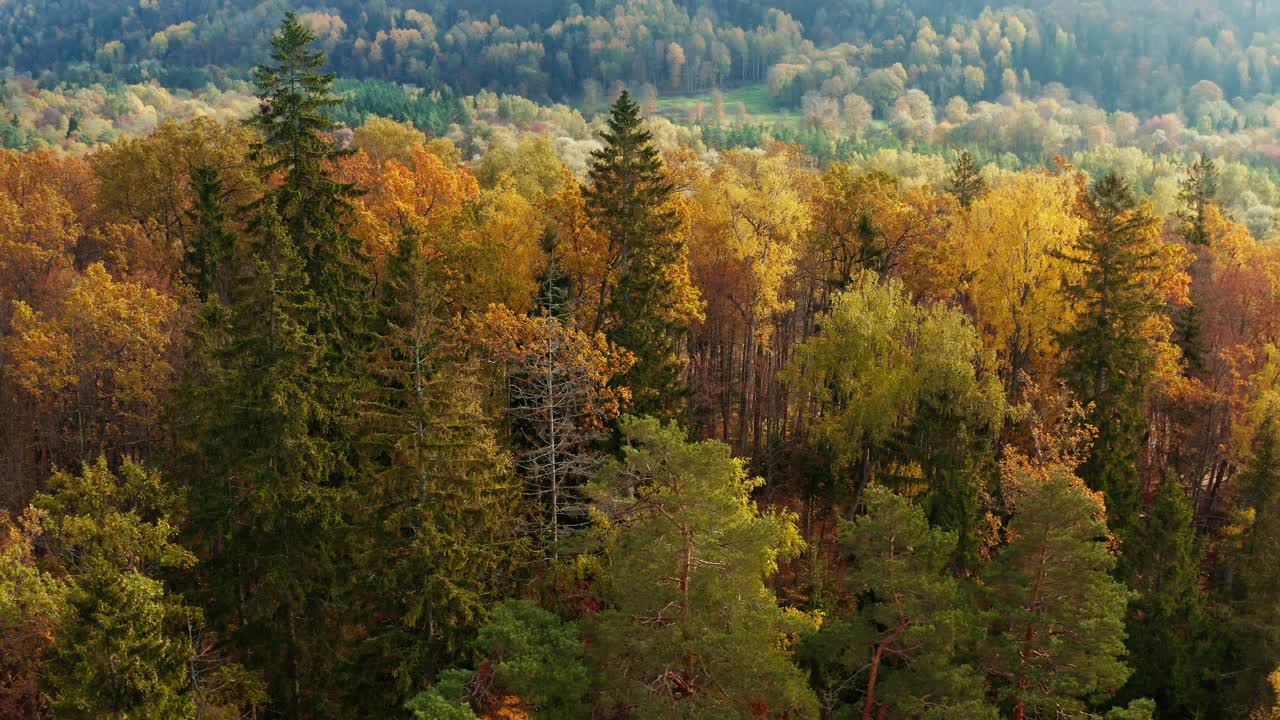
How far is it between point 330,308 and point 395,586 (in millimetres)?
9756

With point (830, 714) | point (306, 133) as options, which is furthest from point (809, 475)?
point (306, 133)

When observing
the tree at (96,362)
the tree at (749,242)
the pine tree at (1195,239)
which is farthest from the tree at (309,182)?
the pine tree at (1195,239)

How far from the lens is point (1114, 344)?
3909cm

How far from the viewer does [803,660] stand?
3062 cm

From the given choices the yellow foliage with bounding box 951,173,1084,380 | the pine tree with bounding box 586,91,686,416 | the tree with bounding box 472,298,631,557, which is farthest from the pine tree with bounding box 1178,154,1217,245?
the tree with bounding box 472,298,631,557

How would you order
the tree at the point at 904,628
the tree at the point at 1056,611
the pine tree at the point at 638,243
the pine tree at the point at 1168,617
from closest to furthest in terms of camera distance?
the tree at the point at 904,628
the tree at the point at 1056,611
the pine tree at the point at 1168,617
the pine tree at the point at 638,243

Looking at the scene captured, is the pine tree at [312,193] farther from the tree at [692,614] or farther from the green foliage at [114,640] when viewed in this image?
the tree at [692,614]

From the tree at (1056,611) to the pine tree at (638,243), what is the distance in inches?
552

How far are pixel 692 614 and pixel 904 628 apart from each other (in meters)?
6.46

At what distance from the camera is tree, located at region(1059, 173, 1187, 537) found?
38.3 meters

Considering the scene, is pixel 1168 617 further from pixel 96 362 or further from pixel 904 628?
pixel 96 362

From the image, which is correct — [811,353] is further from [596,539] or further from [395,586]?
[395,586]

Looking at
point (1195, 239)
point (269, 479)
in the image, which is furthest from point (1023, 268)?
point (269, 479)

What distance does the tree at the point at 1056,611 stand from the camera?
84.9ft
